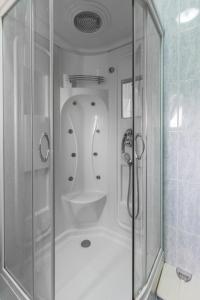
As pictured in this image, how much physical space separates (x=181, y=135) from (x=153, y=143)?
0.81ft

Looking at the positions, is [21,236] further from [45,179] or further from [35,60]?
[35,60]

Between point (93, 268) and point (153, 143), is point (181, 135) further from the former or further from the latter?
point (93, 268)

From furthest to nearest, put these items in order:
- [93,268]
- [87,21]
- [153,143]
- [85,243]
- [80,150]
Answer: [80,150] < [85,243] < [87,21] < [93,268] < [153,143]

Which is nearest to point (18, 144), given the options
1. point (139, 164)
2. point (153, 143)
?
point (139, 164)

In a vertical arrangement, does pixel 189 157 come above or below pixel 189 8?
below

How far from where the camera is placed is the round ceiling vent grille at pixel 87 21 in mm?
1683

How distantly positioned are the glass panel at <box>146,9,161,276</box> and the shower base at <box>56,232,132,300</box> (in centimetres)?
36

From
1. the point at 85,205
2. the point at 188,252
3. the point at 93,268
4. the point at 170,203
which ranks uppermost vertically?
the point at 170,203

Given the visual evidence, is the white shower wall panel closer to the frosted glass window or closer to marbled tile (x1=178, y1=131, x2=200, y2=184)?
the frosted glass window

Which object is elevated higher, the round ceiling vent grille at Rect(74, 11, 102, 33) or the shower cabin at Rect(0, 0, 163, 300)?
the round ceiling vent grille at Rect(74, 11, 102, 33)

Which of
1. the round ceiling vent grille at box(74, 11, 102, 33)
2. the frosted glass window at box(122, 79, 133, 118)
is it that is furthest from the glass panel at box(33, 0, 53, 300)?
the frosted glass window at box(122, 79, 133, 118)

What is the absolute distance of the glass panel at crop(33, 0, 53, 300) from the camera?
0.95m

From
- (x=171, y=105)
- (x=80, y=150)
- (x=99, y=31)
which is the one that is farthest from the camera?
(x=80, y=150)

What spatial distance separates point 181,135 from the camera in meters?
1.39
